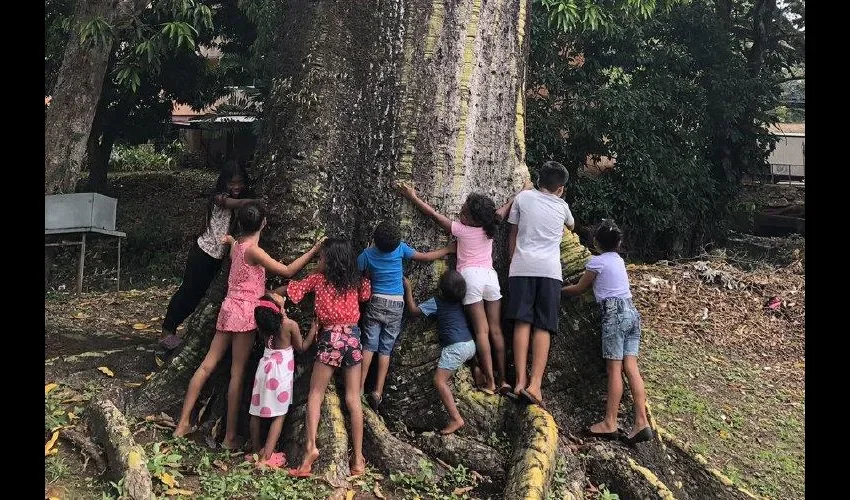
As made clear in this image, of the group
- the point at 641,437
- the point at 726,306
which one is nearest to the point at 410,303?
the point at 641,437

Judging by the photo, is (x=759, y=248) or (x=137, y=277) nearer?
(x=137, y=277)

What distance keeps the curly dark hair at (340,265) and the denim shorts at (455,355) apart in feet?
2.45

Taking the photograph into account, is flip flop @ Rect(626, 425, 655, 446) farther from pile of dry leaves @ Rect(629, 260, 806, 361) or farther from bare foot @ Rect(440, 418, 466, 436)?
pile of dry leaves @ Rect(629, 260, 806, 361)

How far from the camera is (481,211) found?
15.6 ft

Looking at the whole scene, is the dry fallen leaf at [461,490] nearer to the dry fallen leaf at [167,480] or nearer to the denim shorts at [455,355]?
the denim shorts at [455,355]

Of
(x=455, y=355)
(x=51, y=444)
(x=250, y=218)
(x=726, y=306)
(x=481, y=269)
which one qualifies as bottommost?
(x=51, y=444)

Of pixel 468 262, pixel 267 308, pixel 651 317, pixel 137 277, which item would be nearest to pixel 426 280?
pixel 468 262

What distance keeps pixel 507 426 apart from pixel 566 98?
8881 millimetres

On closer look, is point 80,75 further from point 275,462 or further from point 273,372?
point 275,462

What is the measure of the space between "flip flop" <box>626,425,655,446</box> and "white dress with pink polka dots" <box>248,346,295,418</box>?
2.22m

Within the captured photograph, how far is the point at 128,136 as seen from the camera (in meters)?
16.6

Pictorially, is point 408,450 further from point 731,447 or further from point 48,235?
point 48,235

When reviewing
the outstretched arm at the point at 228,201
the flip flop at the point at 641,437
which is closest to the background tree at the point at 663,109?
the outstretched arm at the point at 228,201

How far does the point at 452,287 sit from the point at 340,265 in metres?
0.74
